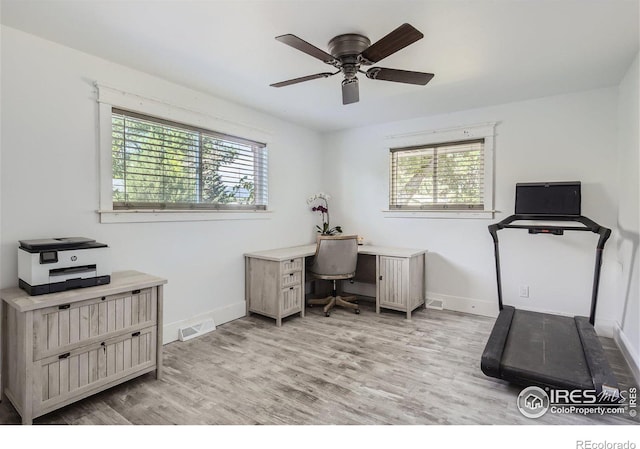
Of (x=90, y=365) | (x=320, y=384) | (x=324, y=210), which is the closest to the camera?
(x=90, y=365)

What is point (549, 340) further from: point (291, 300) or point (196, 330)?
point (196, 330)

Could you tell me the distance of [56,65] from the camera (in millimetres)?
2404

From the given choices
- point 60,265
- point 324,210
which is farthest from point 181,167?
point 324,210

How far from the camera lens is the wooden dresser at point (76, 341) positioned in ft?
6.13

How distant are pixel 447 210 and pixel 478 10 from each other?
243 centimetres

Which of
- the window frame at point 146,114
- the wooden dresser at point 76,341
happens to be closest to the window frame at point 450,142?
the window frame at point 146,114

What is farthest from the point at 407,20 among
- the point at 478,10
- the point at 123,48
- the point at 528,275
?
the point at 528,275

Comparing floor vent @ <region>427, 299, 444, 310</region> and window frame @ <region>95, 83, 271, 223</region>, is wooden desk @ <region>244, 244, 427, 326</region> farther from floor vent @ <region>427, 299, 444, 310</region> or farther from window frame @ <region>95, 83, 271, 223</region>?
window frame @ <region>95, 83, 271, 223</region>

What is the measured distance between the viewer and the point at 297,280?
12.3 ft

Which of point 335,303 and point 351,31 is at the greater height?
point 351,31

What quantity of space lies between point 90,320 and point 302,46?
6.85 ft

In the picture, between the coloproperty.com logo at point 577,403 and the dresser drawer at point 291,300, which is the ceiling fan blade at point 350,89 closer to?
the dresser drawer at point 291,300

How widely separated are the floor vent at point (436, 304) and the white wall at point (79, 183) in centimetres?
223

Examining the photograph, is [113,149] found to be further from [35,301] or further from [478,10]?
[478,10]
